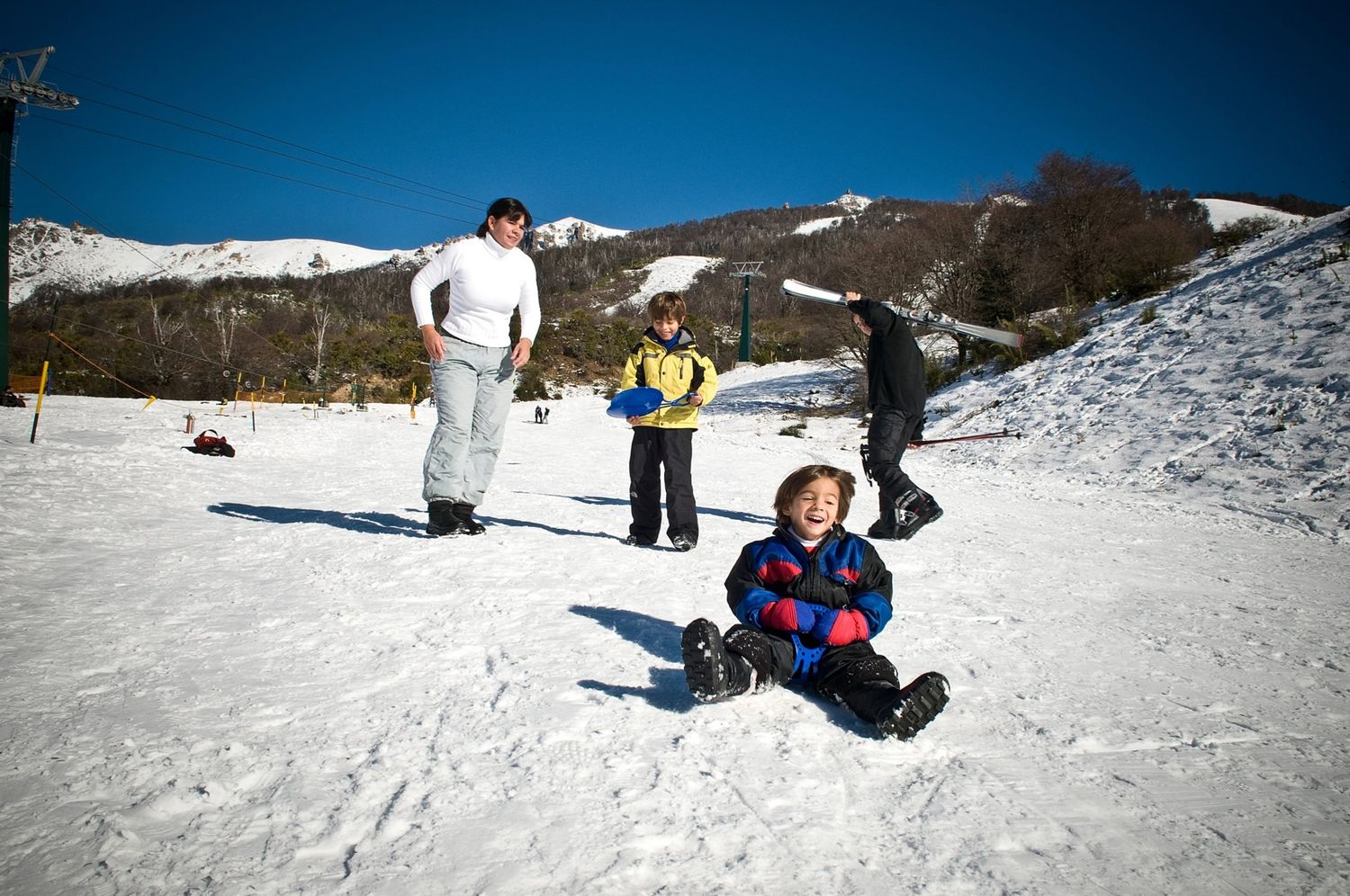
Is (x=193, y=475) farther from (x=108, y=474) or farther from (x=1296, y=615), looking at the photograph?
(x=1296, y=615)

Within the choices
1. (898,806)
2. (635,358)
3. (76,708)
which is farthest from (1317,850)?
(635,358)

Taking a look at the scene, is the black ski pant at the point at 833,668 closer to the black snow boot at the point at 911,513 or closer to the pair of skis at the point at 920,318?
the black snow boot at the point at 911,513

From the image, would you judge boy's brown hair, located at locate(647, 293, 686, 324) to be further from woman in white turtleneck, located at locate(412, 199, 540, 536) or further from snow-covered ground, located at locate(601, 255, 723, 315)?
snow-covered ground, located at locate(601, 255, 723, 315)

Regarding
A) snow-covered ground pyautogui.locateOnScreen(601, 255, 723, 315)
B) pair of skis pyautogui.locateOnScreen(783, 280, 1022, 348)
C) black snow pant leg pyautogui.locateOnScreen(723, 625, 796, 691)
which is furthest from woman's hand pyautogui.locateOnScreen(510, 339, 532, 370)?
snow-covered ground pyautogui.locateOnScreen(601, 255, 723, 315)

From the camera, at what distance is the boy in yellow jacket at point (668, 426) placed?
4.56 metres

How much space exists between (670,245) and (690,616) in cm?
14958

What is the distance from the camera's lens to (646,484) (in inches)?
183

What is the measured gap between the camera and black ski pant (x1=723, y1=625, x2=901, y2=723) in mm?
2113

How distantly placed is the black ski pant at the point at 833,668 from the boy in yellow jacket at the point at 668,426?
2.16 meters

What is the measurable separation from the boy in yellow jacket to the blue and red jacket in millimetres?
1930

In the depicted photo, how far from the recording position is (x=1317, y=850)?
1528 millimetres

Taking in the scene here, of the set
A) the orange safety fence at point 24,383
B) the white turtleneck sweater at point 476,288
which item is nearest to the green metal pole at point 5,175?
the orange safety fence at point 24,383

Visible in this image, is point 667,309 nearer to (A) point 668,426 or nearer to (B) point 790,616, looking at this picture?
(A) point 668,426

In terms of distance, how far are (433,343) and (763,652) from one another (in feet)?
9.79
